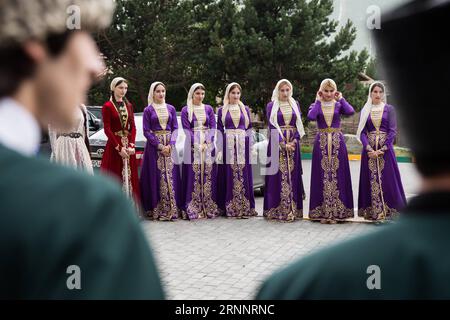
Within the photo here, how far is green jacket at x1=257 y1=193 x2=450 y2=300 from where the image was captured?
1055mm

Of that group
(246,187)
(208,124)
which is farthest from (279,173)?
(208,124)

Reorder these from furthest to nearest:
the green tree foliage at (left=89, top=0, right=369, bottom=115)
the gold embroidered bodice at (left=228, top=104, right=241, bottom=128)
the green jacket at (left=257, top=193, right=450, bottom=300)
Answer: the green tree foliage at (left=89, top=0, right=369, bottom=115) → the gold embroidered bodice at (left=228, top=104, right=241, bottom=128) → the green jacket at (left=257, top=193, right=450, bottom=300)

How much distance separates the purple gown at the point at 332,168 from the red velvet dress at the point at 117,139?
2721 mm

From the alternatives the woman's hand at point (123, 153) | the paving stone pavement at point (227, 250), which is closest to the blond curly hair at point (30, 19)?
the paving stone pavement at point (227, 250)

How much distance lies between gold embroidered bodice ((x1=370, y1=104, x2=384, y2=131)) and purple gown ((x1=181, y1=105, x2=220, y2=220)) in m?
2.47

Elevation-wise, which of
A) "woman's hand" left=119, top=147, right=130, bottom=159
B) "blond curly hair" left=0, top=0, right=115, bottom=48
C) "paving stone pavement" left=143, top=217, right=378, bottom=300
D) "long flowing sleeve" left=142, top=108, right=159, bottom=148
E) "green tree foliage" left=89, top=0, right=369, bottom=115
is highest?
"green tree foliage" left=89, top=0, right=369, bottom=115

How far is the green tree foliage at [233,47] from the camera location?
23.6 meters

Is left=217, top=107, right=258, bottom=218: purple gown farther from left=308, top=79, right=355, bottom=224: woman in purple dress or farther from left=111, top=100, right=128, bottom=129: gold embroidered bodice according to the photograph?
left=111, top=100, right=128, bottom=129: gold embroidered bodice

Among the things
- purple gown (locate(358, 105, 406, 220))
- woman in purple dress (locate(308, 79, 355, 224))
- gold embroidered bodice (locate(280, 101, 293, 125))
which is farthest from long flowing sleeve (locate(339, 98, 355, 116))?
gold embroidered bodice (locate(280, 101, 293, 125))

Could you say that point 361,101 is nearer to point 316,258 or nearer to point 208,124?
point 208,124

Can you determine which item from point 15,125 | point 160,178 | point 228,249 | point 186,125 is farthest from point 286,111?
point 15,125

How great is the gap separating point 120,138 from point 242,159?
199cm

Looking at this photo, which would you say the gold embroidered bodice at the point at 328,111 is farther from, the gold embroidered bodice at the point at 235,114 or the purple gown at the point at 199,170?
the purple gown at the point at 199,170

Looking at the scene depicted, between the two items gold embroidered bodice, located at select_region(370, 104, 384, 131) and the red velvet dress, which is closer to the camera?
gold embroidered bodice, located at select_region(370, 104, 384, 131)
